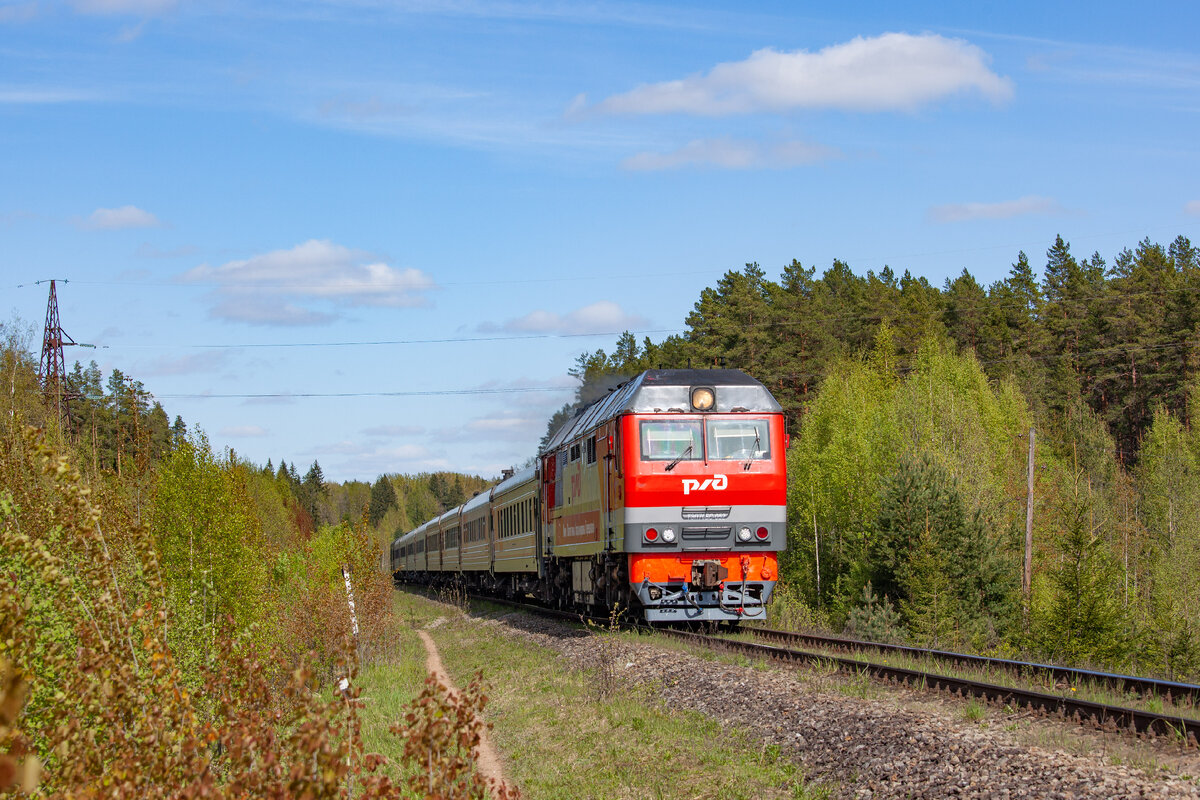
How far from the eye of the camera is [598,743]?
1064 cm

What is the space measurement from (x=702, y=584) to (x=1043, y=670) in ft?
21.4

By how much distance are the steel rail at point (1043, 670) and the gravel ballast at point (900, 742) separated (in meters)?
1.57

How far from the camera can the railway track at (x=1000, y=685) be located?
26.0 ft

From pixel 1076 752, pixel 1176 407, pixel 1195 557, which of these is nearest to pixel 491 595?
pixel 1195 557

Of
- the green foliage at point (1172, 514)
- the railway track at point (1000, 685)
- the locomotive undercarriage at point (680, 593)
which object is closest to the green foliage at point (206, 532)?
the locomotive undercarriage at point (680, 593)

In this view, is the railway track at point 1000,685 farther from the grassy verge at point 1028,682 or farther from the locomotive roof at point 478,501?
the locomotive roof at point 478,501

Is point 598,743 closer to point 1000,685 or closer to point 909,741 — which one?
point 909,741

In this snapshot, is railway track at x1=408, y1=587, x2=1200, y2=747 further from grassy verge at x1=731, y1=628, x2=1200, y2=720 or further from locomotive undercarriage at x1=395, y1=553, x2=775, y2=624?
locomotive undercarriage at x1=395, y1=553, x2=775, y2=624

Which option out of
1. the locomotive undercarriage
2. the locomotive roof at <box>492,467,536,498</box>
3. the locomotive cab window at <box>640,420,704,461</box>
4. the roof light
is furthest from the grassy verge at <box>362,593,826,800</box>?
the locomotive roof at <box>492,467,536,498</box>

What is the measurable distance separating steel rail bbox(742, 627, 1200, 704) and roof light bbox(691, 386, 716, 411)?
11.9ft

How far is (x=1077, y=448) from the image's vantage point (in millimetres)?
58719

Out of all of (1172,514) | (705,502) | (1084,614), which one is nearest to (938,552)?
(1084,614)

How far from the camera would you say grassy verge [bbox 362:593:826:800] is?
8.46 metres

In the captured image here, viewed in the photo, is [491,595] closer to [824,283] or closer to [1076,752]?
[1076,752]
